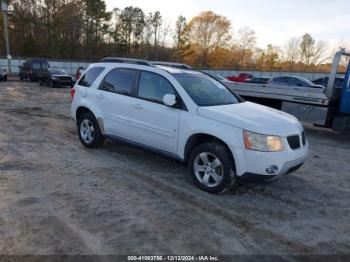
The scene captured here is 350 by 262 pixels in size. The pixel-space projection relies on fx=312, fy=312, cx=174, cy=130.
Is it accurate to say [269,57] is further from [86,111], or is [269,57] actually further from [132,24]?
[86,111]

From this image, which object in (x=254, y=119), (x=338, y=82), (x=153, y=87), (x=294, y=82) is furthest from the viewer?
(x=294, y=82)

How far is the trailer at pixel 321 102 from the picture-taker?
873cm

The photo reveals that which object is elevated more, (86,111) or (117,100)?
(117,100)

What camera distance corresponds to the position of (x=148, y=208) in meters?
4.06

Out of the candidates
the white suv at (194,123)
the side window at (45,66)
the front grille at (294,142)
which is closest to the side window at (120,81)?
the white suv at (194,123)

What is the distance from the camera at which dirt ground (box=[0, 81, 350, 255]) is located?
3.30 metres

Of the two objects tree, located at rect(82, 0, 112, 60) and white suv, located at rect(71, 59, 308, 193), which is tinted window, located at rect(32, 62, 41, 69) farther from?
tree, located at rect(82, 0, 112, 60)

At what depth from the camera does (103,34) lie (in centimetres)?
5844

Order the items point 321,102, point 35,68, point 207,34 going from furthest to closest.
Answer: point 207,34 < point 35,68 < point 321,102

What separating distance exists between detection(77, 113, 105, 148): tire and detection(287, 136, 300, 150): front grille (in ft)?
12.0

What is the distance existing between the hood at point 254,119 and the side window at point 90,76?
9.04ft

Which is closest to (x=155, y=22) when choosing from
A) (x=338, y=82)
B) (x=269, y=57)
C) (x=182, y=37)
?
(x=182, y=37)

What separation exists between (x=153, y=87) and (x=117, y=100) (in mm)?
842

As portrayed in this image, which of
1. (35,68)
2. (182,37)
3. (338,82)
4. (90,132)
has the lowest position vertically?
(90,132)
